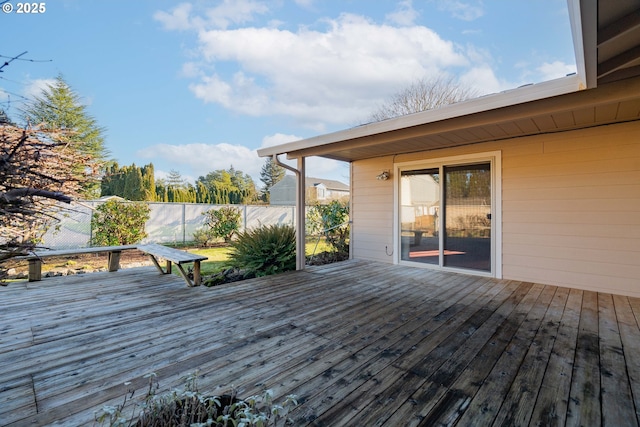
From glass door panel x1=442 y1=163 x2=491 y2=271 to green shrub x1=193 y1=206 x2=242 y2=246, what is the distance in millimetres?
6700

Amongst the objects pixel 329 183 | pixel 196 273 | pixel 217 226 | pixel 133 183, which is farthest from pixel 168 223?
pixel 329 183

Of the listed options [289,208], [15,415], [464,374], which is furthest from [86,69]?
[464,374]

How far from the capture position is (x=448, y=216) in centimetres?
491

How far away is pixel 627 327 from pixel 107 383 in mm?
4120

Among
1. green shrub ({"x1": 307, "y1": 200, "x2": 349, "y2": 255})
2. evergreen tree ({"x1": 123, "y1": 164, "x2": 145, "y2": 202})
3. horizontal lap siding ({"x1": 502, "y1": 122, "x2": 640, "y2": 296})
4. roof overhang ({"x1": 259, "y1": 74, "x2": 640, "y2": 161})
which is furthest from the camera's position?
evergreen tree ({"x1": 123, "y1": 164, "x2": 145, "y2": 202})

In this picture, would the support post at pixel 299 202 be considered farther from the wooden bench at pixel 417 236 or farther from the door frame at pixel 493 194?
the door frame at pixel 493 194

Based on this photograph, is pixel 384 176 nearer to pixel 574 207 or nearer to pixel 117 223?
pixel 574 207

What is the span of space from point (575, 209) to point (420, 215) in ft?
6.94

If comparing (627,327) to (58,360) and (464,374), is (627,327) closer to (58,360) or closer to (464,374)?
(464,374)

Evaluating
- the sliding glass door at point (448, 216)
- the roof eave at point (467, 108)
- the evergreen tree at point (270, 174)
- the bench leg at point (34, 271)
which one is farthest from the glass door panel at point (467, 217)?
the evergreen tree at point (270, 174)

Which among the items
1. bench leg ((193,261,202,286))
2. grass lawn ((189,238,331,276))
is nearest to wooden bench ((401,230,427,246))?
grass lawn ((189,238,331,276))

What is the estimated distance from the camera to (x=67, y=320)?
110 inches

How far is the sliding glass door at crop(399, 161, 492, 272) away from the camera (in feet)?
15.3

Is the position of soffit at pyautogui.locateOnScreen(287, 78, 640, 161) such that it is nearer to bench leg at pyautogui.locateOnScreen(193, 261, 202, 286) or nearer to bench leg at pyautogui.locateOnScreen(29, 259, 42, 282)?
bench leg at pyautogui.locateOnScreen(193, 261, 202, 286)
